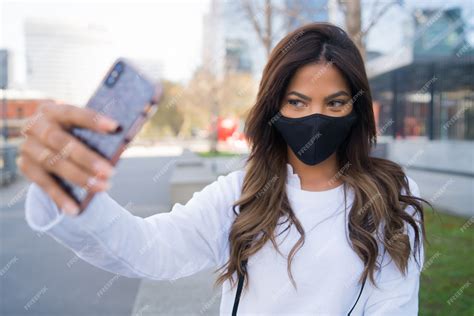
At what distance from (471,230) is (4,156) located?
38.7 feet

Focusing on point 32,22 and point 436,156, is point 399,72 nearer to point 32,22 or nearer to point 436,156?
point 436,156

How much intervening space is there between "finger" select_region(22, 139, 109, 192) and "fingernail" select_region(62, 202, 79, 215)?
2.2 inches

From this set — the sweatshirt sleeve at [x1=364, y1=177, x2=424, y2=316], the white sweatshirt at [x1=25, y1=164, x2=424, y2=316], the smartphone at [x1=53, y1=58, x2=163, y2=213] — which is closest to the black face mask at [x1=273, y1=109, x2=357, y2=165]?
the white sweatshirt at [x1=25, y1=164, x2=424, y2=316]

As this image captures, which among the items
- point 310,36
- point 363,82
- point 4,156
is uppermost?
point 310,36

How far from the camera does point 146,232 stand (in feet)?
4.30

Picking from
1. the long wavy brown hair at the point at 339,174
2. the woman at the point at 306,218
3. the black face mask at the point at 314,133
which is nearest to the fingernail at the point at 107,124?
the woman at the point at 306,218

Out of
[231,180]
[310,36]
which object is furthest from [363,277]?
[310,36]

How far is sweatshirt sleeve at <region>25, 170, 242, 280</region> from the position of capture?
0.99 meters

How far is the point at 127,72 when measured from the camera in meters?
0.96

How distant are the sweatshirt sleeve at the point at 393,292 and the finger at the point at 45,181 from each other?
3.43 feet

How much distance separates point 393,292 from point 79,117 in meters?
1.15

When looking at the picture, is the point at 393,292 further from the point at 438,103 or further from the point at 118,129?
the point at 438,103

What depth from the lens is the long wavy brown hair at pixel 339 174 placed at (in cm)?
152

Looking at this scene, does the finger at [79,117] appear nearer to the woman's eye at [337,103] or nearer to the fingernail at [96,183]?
the fingernail at [96,183]
